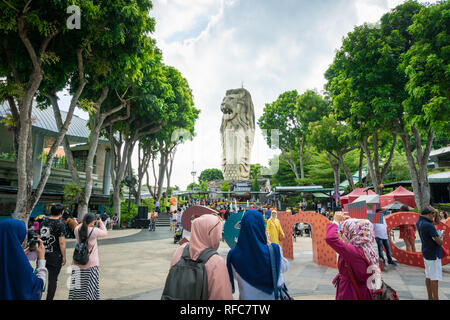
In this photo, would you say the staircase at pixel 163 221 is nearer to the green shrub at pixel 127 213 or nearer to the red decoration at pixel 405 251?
the green shrub at pixel 127 213

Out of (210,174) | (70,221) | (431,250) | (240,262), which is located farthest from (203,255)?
(210,174)

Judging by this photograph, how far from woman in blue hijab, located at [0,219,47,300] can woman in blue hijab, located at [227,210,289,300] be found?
5.72 feet

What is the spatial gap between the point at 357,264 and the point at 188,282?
1.82m

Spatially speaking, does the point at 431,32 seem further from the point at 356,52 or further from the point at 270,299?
the point at 270,299

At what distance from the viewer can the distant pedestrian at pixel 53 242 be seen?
160 inches

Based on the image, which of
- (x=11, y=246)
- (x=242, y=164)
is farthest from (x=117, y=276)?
(x=242, y=164)

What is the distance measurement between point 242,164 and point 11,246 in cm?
3866

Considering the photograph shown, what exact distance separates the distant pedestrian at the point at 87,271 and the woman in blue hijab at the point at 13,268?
160cm

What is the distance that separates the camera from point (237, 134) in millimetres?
41406

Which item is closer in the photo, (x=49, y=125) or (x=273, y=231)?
(x=273, y=231)

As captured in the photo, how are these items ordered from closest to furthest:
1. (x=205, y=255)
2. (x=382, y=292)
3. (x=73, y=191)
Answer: (x=205, y=255), (x=382, y=292), (x=73, y=191)

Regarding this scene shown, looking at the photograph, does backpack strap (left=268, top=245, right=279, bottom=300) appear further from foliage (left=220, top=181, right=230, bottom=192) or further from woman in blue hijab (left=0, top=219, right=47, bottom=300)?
foliage (left=220, top=181, right=230, bottom=192)

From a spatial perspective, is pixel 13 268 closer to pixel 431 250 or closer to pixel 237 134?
pixel 431 250
